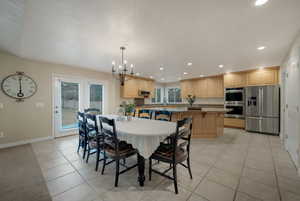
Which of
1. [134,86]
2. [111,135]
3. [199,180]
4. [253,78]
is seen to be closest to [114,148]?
[111,135]

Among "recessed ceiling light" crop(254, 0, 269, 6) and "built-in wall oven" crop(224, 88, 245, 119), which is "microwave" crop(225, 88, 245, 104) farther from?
"recessed ceiling light" crop(254, 0, 269, 6)

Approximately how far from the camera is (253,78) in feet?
16.3

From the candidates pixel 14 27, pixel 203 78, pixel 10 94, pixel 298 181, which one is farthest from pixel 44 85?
pixel 203 78

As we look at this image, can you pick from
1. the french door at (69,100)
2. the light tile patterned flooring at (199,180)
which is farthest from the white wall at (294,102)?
the french door at (69,100)

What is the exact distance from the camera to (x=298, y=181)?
6.49 feet

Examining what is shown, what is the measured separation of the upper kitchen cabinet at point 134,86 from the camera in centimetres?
589

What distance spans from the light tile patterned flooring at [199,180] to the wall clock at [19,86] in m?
1.74

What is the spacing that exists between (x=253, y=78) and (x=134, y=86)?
193 inches

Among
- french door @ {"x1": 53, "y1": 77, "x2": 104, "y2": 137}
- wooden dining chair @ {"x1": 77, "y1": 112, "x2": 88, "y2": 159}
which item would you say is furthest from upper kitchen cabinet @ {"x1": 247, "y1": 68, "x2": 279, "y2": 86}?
french door @ {"x1": 53, "y1": 77, "x2": 104, "y2": 137}

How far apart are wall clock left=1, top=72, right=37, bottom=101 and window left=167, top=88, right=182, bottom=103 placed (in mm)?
6698

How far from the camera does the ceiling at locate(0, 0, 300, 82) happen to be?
5.34ft

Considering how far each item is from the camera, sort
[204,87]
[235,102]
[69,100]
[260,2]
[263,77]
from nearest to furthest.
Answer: [260,2] → [69,100] → [263,77] → [235,102] → [204,87]

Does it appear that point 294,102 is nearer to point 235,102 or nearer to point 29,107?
point 235,102

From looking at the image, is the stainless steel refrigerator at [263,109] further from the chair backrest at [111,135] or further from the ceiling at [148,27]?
the chair backrest at [111,135]
